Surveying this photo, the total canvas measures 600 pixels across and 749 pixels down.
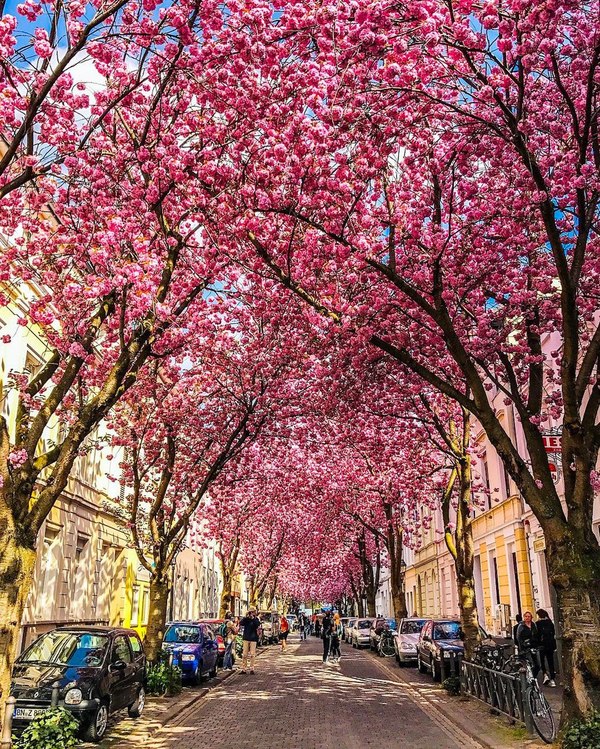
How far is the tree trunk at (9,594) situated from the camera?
7.29 meters

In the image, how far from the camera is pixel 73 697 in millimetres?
10211

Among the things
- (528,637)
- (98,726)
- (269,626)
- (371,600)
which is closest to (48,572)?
(98,726)

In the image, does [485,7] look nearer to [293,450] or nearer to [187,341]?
[187,341]

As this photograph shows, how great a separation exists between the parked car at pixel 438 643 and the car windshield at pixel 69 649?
964 centimetres

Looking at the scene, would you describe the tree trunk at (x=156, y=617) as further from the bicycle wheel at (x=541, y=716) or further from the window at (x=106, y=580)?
the bicycle wheel at (x=541, y=716)

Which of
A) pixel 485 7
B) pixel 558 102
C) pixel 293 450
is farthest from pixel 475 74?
pixel 293 450

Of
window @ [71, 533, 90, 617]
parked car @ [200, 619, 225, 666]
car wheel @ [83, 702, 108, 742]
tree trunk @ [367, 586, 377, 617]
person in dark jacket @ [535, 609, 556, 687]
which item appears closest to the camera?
car wheel @ [83, 702, 108, 742]

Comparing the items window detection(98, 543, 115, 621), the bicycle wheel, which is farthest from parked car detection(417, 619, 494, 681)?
window detection(98, 543, 115, 621)

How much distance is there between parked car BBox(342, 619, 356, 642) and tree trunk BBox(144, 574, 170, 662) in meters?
27.7

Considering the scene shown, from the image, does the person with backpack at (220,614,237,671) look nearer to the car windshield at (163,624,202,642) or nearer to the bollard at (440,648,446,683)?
the car windshield at (163,624,202,642)

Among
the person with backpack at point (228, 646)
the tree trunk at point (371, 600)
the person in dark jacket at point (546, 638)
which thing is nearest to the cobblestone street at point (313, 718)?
the person in dark jacket at point (546, 638)

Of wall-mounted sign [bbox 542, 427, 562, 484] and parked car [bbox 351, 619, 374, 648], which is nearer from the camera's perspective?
wall-mounted sign [bbox 542, 427, 562, 484]

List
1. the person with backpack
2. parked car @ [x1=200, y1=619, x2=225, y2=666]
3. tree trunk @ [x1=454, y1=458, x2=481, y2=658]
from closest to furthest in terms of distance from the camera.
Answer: tree trunk @ [x1=454, y1=458, x2=481, y2=658]
the person with backpack
parked car @ [x1=200, y1=619, x2=225, y2=666]

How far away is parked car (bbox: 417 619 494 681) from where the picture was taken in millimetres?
18766
